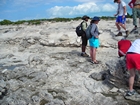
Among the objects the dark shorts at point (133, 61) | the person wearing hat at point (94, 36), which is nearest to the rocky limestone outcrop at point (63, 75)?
the person wearing hat at point (94, 36)

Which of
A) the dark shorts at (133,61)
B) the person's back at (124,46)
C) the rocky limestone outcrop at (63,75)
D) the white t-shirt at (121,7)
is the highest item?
the white t-shirt at (121,7)

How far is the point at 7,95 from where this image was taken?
5969mm

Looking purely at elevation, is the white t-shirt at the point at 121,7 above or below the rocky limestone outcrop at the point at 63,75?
above

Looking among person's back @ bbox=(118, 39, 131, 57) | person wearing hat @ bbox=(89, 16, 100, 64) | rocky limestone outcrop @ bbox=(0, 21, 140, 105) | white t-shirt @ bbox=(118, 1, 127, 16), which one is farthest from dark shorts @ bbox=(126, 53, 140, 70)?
white t-shirt @ bbox=(118, 1, 127, 16)

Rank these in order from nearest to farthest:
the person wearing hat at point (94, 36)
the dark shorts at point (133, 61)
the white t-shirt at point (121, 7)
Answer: the dark shorts at point (133, 61), the person wearing hat at point (94, 36), the white t-shirt at point (121, 7)

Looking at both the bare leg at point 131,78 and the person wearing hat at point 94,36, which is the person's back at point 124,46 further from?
the person wearing hat at point 94,36

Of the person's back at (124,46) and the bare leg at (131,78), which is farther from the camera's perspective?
the person's back at (124,46)

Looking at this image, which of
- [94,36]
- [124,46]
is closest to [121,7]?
[94,36]

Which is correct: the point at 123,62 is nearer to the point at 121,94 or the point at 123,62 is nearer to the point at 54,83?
the point at 121,94

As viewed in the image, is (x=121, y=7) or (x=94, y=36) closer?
(x=94, y=36)

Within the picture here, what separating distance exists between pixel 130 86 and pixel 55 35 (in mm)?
6678

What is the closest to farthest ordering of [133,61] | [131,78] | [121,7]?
[133,61] → [131,78] → [121,7]

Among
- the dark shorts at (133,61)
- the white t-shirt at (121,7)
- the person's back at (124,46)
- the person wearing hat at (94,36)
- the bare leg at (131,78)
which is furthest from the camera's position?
the white t-shirt at (121,7)

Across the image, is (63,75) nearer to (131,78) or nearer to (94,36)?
(94,36)
